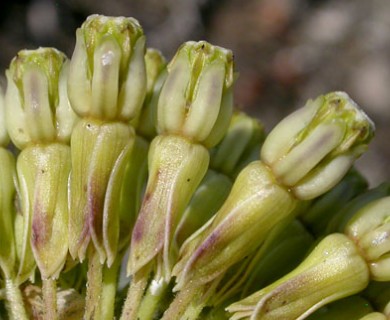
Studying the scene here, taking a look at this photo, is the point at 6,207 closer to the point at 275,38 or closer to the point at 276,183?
the point at 276,183

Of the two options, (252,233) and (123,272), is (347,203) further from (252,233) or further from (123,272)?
(123,272)

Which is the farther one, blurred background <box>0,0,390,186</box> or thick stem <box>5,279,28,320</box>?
A: blurred background <box>0,0,390,186</box>

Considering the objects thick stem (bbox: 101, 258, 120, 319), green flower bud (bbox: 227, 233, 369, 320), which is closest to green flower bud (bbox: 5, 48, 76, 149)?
thick stem (bbox: 101, 258, 120, 319)

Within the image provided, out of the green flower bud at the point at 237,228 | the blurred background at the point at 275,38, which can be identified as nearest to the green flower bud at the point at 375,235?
the green flower bud at the point at 237,228

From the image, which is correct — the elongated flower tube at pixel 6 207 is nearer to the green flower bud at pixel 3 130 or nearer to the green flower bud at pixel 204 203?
the green flower bud at pixel 3 130

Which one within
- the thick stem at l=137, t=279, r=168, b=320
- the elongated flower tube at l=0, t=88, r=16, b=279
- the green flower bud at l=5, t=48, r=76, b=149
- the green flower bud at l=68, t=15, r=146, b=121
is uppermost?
the green flower bud at l=68, t=15, r=146, b=121

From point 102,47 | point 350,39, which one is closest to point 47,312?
point 102,47

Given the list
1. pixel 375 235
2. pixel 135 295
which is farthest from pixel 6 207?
pixel 375 235

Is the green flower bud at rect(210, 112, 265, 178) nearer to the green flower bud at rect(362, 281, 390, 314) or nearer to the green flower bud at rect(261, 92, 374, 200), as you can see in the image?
the green flower bud at rect(261, 92, 374, 200)
